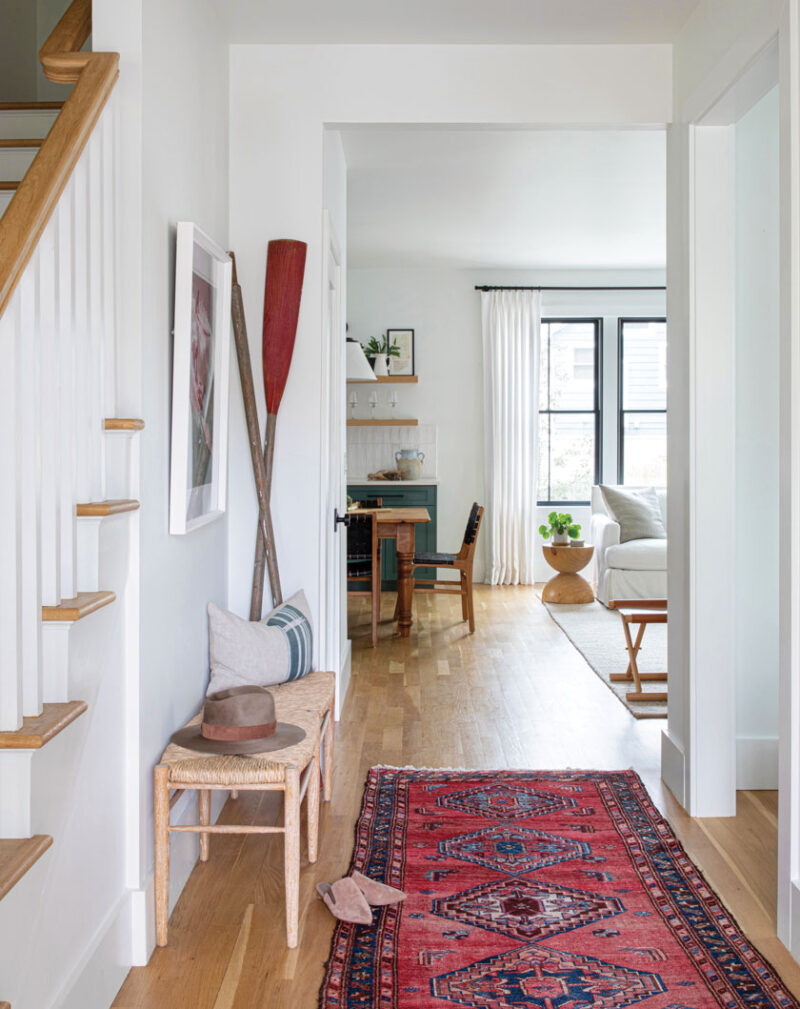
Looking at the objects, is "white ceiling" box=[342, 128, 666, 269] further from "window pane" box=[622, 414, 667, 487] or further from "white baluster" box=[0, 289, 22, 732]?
"white baluster" box=[0, 289, 22, 732]

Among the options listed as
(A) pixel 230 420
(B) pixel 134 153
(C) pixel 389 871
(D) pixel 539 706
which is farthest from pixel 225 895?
(D) pixel 539 706

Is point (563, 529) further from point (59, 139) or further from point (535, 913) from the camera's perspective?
point (59, 139)

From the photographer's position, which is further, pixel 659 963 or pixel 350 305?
pixel 350 305

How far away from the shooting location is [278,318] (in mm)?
3359

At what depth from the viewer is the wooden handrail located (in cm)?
154

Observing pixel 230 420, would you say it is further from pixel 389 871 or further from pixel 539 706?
pixel 539 706

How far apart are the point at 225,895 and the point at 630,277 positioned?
7.26 meters

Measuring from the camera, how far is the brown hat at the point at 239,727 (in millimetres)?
2400

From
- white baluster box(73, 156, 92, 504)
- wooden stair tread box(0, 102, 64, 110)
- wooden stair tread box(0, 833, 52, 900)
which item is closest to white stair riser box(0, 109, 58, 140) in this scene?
wooden stair tread box(0, 102, 64, 110)

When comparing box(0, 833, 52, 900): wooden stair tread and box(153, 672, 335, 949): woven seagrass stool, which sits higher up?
box(0, 833, 52, 900): wooden stair tread

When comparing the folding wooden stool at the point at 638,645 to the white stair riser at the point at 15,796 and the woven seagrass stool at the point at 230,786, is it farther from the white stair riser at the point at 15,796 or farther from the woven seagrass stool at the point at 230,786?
the white stair riser at the point at 15,796

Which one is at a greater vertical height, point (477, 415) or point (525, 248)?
point (525, 248)

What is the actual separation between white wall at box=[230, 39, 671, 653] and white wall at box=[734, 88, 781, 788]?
1.37 ft

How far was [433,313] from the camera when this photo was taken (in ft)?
27.9
